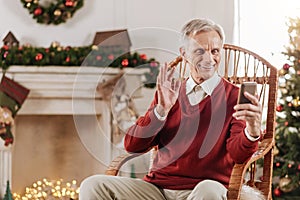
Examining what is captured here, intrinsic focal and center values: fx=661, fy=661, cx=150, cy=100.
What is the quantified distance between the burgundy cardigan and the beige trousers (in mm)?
43

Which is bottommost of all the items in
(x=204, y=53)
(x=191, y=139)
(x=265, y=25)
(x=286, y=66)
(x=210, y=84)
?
(x=191, y=139)

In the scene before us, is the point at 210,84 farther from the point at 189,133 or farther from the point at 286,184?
the point at 286,184

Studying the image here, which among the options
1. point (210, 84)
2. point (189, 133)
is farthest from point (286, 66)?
point (189, 133)

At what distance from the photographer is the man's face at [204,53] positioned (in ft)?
7.89

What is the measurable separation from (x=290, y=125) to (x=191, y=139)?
1800mm

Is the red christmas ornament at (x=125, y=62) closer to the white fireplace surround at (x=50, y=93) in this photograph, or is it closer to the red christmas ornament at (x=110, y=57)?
the white fireplace surround at (x=50, y=93)

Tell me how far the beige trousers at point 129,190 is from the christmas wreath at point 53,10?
231 centimetres

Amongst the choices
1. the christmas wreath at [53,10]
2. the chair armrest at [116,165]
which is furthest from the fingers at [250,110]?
the christmas wreath at [53,10]

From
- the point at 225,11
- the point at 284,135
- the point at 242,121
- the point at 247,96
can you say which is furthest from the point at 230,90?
the point at 225,11

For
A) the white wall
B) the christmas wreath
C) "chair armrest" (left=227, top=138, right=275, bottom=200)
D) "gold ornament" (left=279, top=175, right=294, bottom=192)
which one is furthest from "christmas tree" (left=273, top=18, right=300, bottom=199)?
"chair armrest" (left=227, top=138, right=275, bottom=200)

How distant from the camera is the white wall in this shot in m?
4.46

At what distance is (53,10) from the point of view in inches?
175

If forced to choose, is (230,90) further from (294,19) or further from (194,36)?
(294,19)

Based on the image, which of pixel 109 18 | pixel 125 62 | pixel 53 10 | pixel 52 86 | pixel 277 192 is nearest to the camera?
pixel 277 192
